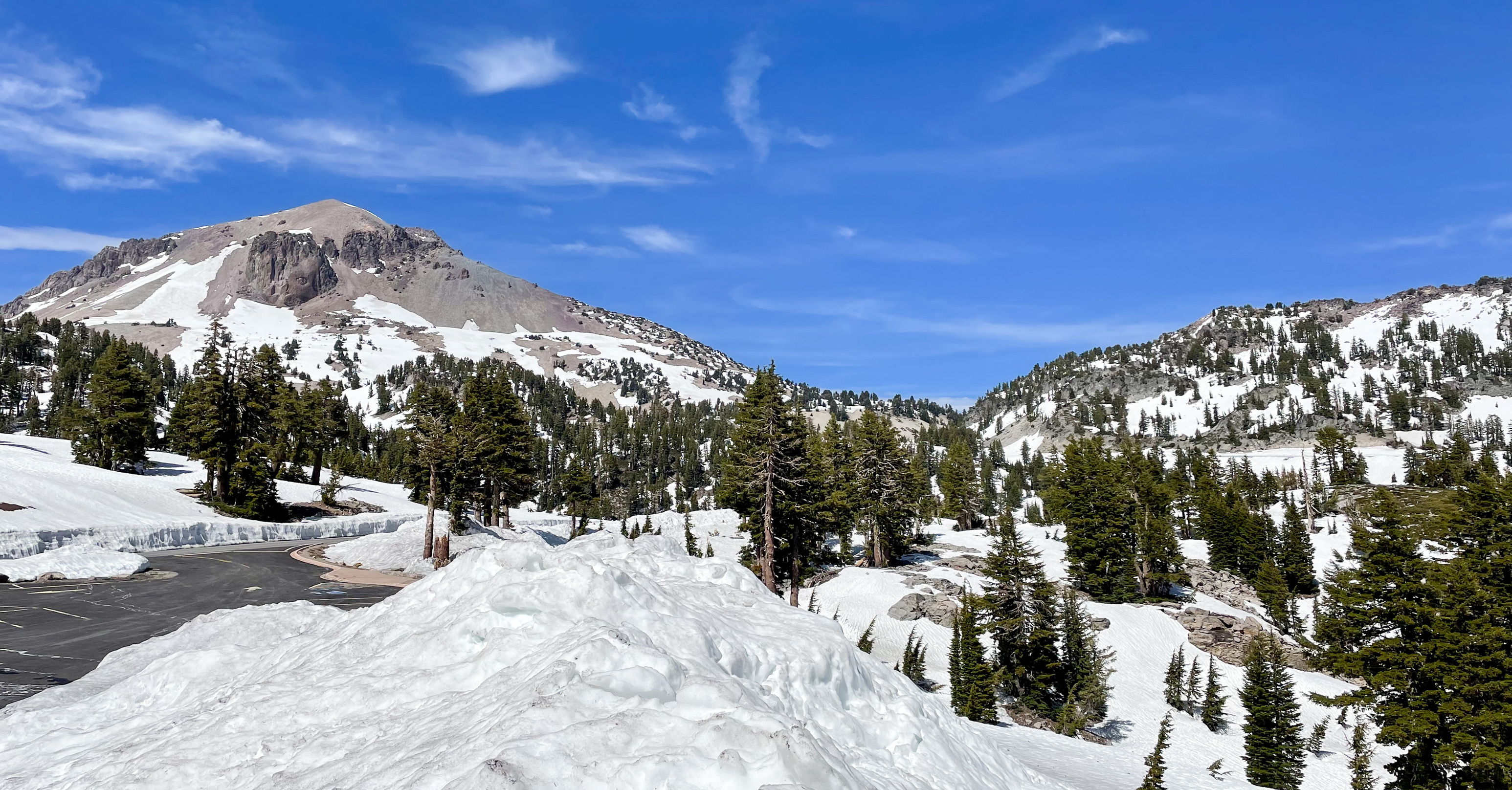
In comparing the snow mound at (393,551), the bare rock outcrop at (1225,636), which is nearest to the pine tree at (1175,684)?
the bare rock outcrop at (1225,636)

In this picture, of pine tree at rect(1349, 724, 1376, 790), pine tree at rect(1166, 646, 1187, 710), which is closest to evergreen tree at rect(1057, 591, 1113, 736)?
pine tree at rect(1166, 646, 1187, 710)

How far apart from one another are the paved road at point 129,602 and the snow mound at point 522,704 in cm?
713

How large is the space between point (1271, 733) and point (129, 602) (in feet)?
156

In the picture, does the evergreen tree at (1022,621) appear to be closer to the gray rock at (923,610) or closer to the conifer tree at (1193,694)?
the gray rock at (923,610)

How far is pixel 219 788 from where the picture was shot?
6309 millimetres

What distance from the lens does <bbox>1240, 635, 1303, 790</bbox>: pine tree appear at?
32031mm

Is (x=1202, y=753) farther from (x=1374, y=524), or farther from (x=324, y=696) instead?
(x=324, y=696)

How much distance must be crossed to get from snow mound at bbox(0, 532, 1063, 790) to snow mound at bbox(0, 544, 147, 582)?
941 inches

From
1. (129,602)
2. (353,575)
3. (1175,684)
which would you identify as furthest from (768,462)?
(1175,684)

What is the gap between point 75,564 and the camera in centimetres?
2981

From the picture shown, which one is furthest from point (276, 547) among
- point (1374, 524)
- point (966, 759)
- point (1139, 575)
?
point (1139, 575)

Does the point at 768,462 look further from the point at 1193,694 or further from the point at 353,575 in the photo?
the point at 1193,694

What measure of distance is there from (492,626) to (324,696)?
1.79 meters

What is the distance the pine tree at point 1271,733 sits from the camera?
32031mm
